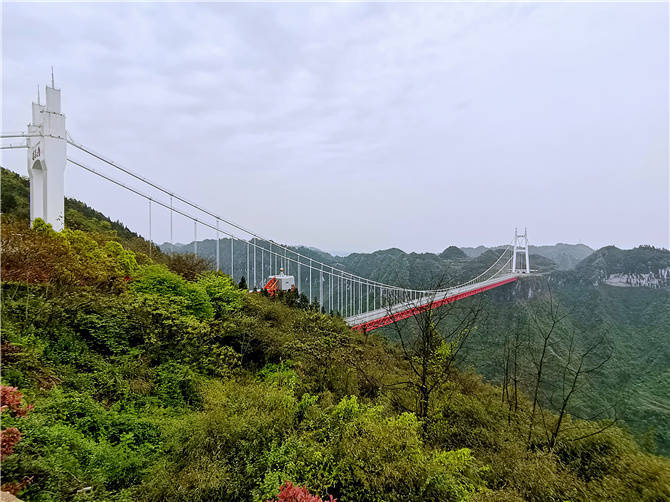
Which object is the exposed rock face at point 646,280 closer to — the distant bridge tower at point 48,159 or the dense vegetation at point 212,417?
the dense vegetation at point 212,417

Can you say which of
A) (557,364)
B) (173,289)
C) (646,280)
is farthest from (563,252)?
(173,289)

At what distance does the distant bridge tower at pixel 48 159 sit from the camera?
9672 mm

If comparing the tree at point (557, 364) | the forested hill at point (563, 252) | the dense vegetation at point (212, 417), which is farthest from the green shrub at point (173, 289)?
the forested hill at point (563, 252)

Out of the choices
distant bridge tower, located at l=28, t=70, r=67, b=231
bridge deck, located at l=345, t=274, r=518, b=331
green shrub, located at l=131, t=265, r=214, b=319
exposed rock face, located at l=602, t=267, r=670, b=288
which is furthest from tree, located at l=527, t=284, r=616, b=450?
distant bridge tower, located at l=28, t=70, r=67, b=231

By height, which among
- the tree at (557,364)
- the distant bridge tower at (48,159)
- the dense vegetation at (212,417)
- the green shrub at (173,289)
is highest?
the distant bridge tower at (48,159)

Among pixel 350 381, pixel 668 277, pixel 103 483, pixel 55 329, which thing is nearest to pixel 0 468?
pixel 103 483

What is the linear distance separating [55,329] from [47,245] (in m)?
2.29

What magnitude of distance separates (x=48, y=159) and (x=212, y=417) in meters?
10.5

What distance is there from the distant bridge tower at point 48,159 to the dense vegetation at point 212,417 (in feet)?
9.74

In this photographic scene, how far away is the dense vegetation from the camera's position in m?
3.26

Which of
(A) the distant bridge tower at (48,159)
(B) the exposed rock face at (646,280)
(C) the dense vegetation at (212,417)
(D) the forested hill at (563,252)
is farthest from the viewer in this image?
(D) the forested hill at (563,252)

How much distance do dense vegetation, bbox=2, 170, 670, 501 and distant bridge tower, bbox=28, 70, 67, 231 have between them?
2.97 metres

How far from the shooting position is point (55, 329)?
5.50 metres

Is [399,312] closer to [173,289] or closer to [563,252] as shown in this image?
[173,289]
